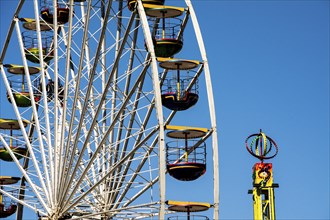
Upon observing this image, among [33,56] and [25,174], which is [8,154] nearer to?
[33,56]

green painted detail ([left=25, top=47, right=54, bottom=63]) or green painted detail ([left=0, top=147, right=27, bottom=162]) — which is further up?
green painted detail ([left=25, top=47, right=54, bottom=63])

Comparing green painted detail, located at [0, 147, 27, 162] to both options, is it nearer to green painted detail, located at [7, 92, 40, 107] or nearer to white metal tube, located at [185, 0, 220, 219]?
green painted detail, located at [7, 92, 40, 107]

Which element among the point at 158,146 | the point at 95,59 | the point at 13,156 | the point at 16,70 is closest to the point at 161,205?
the point at 158,146

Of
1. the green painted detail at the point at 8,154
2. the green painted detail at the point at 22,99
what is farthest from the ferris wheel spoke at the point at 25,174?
the green painted detail at the point at 22,99

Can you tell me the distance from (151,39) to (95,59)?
2401 millimetres

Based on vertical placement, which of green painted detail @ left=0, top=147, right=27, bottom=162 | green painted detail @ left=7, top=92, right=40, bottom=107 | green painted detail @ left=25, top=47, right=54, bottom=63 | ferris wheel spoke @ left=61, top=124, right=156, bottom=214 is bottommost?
ferris wheel spoke @ left=61, top=124, right=156, bottom=214

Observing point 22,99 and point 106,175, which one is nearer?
point 106,175

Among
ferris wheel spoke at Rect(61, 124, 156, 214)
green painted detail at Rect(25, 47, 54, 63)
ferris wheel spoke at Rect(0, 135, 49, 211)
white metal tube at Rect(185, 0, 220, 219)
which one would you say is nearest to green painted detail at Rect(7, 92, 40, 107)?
green painted detail at Rect(25, 47, 54, 63)

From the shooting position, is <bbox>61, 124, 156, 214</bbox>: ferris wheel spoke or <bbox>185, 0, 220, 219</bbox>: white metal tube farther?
<bbox>61, 124, 156, 214</bbox>: ferris wheel spoke

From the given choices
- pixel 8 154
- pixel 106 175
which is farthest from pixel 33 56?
pixel 106 175

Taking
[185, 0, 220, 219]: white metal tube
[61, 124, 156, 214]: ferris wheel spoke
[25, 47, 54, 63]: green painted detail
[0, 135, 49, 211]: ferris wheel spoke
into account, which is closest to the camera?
[185, 0, 220, 219]: white metal tube

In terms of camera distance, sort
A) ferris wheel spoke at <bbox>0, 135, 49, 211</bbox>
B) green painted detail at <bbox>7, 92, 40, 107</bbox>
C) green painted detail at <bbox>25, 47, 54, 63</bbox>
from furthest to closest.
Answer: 1. green painted detail at <bbox>25, 47, 54, 63</bbox>
2. green painted detail at <bbox>7, 92, 40, 107</bbox>
3. ferris wheel spoke at <bbox>0, 135, 49, 211</bbox>

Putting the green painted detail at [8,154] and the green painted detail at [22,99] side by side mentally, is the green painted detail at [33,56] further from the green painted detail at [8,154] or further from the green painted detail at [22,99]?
the green painted detail at [8,154]

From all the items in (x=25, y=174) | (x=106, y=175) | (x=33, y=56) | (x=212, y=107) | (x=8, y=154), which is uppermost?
(x=33, y=56)
